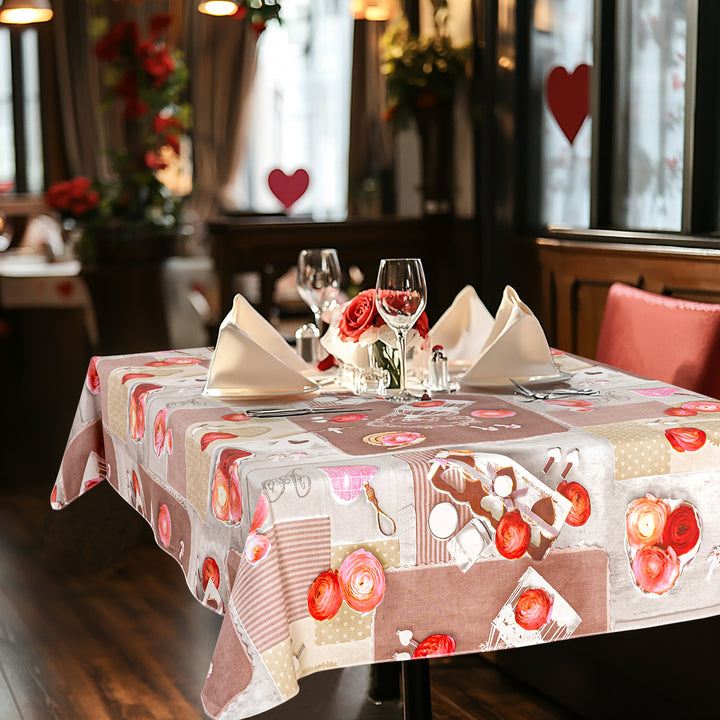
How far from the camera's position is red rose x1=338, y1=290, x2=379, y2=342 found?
1771mm

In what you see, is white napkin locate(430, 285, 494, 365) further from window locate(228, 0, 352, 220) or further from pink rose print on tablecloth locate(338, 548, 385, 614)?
window locate(228, 0, 352, 220)

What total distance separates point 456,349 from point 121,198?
2204 mm

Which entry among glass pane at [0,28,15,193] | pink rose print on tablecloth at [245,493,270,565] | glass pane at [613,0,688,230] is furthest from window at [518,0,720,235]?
glass pane at [0,28,15,193]

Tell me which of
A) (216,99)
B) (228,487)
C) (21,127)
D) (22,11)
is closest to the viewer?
(228,487)

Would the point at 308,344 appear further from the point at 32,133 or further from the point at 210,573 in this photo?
the point at 32,133

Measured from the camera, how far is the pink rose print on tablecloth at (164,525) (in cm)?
167

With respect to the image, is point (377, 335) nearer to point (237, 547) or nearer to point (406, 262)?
point (406, 262)

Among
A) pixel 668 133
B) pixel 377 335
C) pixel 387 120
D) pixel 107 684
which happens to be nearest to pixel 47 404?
pixel 387 120

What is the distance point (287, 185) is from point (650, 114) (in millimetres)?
1203

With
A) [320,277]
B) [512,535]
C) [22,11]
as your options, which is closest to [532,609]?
[512,535]

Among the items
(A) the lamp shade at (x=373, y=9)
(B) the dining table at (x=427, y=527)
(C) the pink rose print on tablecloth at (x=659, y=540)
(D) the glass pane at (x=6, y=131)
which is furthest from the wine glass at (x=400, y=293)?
(D) the glass pane at (x=6, y=131)

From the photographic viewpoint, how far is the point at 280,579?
4.12 ft

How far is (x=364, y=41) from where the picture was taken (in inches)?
255

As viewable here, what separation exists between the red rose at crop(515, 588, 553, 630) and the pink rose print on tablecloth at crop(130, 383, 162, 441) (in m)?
0.74
